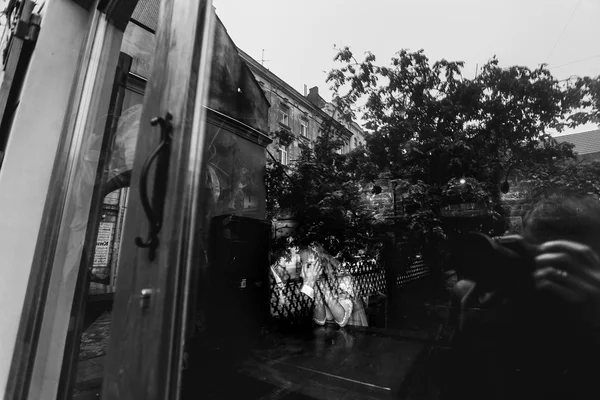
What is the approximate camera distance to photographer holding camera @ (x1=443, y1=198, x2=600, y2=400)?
1.55 m

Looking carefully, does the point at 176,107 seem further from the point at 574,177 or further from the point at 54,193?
the point at 574,177

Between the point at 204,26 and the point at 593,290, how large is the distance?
2198mm

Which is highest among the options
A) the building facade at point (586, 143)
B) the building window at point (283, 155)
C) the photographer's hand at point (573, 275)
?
the building window at point (283, 155)

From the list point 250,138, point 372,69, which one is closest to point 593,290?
point 372,69

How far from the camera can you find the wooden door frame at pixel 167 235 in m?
0.57

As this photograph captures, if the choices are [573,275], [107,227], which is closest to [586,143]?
[573,275]

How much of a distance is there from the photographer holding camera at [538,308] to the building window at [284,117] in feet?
15.5

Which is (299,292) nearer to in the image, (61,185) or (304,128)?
(304,128)

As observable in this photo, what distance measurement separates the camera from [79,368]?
1094 millimetres

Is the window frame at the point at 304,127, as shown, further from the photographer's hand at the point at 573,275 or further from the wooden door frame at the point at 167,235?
the wooden door frame at the point at 167,235

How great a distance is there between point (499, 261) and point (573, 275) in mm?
528

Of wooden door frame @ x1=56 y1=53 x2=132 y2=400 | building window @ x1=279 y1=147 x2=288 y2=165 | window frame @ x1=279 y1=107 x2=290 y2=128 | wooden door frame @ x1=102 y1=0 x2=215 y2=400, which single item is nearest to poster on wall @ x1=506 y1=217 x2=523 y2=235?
wooden door frame @ x1=102 y1=0 x2=215 y2=400

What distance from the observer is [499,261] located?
199 centimetres

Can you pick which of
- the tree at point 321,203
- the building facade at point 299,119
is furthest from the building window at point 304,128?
the tree at point 321,203
